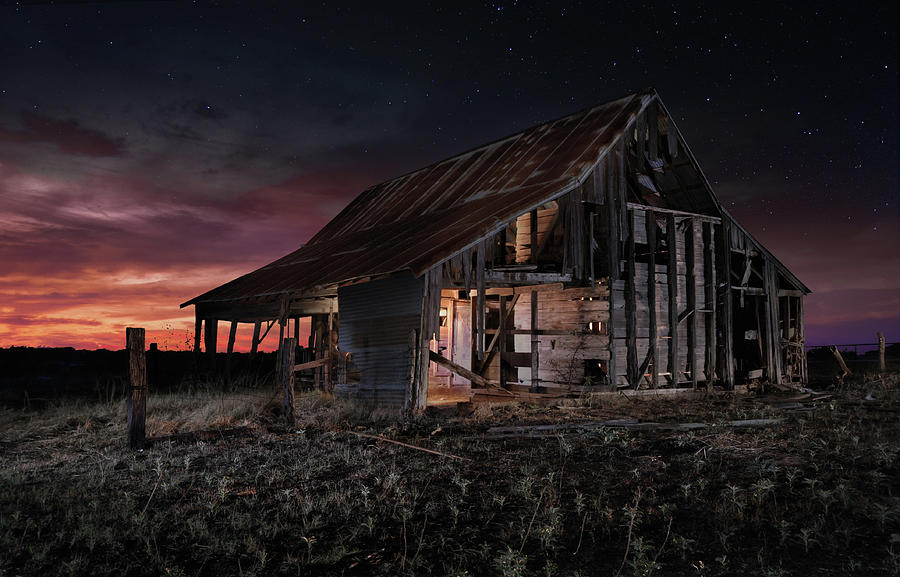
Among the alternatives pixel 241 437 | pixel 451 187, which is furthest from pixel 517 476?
pixel 451 187

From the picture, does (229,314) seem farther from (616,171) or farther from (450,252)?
(616,171)

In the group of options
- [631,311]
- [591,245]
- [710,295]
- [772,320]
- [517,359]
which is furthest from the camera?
[772,320]

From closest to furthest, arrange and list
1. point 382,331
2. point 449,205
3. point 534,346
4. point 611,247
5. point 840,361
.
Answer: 1. point 382,331
2. point 611,247
3. point 534,346
4. point 449,205
5. point 840,361

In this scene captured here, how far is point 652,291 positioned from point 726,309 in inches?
119

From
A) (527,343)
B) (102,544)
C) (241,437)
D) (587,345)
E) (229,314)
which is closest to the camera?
(102,544)

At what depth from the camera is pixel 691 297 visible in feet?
56.4

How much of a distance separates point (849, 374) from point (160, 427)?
21.5 metres

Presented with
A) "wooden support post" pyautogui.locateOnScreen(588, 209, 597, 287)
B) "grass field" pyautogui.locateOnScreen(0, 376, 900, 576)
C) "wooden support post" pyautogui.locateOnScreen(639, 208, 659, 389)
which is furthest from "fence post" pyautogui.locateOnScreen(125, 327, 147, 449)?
"wooden support post" pyautogui.locateOnScreen(639, 208, 659, 389)

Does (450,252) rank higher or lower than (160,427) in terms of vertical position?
higher

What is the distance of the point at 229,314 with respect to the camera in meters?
21.0

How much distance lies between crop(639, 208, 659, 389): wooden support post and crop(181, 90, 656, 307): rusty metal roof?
230cm

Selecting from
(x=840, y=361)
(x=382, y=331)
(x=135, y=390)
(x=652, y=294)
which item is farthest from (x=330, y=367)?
(x=840, y=361)

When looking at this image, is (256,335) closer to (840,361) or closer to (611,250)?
(611,250)

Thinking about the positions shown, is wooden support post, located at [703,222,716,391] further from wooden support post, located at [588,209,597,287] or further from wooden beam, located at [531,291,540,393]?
wooden beam, located at [531,291,540,393]
